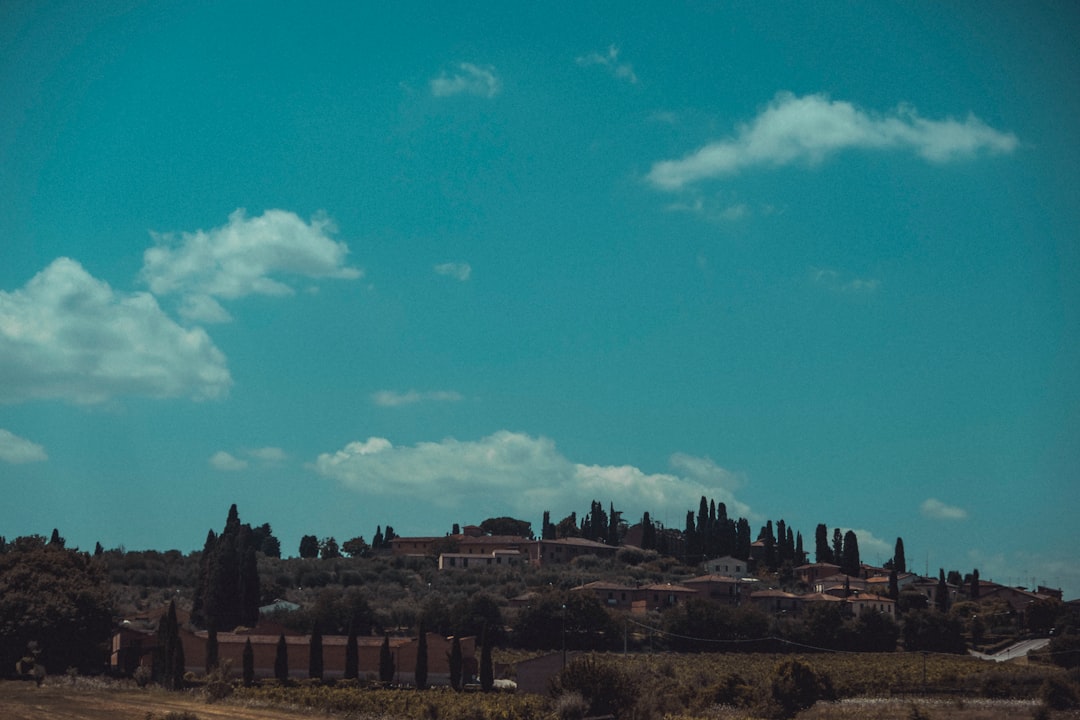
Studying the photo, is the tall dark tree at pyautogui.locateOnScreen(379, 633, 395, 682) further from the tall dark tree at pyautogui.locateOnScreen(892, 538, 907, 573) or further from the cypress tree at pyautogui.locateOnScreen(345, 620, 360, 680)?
the tall dark tree at pyautogui.locateOnScreen(892, 538, 907, 573)

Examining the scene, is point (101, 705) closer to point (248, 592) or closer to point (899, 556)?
point (248, 592)

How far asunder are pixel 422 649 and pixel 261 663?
37.0ft

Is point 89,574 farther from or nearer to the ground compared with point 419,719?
farther from the ground

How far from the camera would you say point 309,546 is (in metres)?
151

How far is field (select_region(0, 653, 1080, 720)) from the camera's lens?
169 feet

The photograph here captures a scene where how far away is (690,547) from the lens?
146125 millimetres

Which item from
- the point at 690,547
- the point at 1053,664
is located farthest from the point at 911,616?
the point at 690,547

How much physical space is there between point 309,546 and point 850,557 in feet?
218

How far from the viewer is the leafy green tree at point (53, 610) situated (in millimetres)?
66688

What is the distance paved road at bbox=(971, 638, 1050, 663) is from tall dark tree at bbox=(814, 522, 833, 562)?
151ft

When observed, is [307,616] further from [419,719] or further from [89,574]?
[419,719]

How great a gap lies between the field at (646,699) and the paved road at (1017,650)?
11.8 meters

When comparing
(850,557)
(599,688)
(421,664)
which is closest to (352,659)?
(421,664)

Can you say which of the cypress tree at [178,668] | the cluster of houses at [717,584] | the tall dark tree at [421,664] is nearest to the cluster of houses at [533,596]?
the cluster of houses at [717,584]
